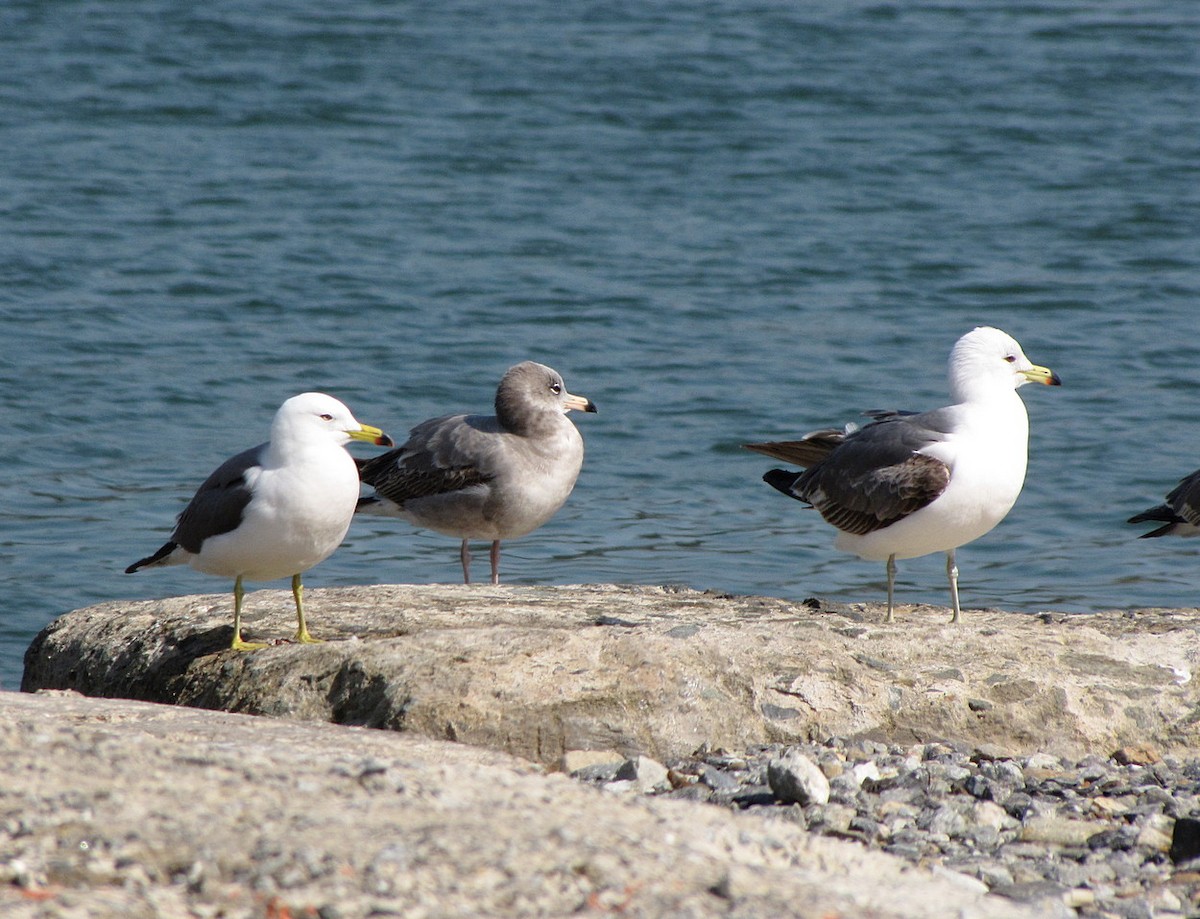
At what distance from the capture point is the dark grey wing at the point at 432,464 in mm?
8469

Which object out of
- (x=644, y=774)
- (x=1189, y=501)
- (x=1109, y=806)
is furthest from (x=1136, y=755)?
(x=1189, y=501)

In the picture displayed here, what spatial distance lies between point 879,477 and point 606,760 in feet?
6.71

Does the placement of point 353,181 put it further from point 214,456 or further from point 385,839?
point 385,839

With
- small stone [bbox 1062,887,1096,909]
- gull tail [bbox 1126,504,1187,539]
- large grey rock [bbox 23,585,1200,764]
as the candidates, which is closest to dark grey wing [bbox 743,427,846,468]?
large grey rock [bbox 23,585,1200,764]

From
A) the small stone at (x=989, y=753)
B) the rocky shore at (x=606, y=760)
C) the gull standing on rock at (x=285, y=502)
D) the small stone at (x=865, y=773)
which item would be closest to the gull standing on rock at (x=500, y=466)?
the rocky shore at (x=606, y=760)

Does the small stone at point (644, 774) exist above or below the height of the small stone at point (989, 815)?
above

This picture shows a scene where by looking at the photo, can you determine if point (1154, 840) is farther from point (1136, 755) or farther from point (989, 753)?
point (1136, 755)

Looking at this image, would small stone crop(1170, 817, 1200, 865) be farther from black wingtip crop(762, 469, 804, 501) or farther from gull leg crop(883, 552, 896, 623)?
black wingtip crop(762, 469, 804, 501)

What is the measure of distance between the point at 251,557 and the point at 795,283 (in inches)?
360

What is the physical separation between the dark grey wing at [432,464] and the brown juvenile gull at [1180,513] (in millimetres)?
3839

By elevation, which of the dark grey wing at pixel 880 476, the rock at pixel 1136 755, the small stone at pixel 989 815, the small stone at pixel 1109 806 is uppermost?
the dark grey wing at pixel 880 476

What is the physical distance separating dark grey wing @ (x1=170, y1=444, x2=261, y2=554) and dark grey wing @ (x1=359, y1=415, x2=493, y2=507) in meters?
2.02

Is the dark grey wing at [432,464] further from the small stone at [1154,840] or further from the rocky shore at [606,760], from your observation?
the small stone at [1154,840]

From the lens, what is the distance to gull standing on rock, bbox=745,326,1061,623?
670 centimetres
